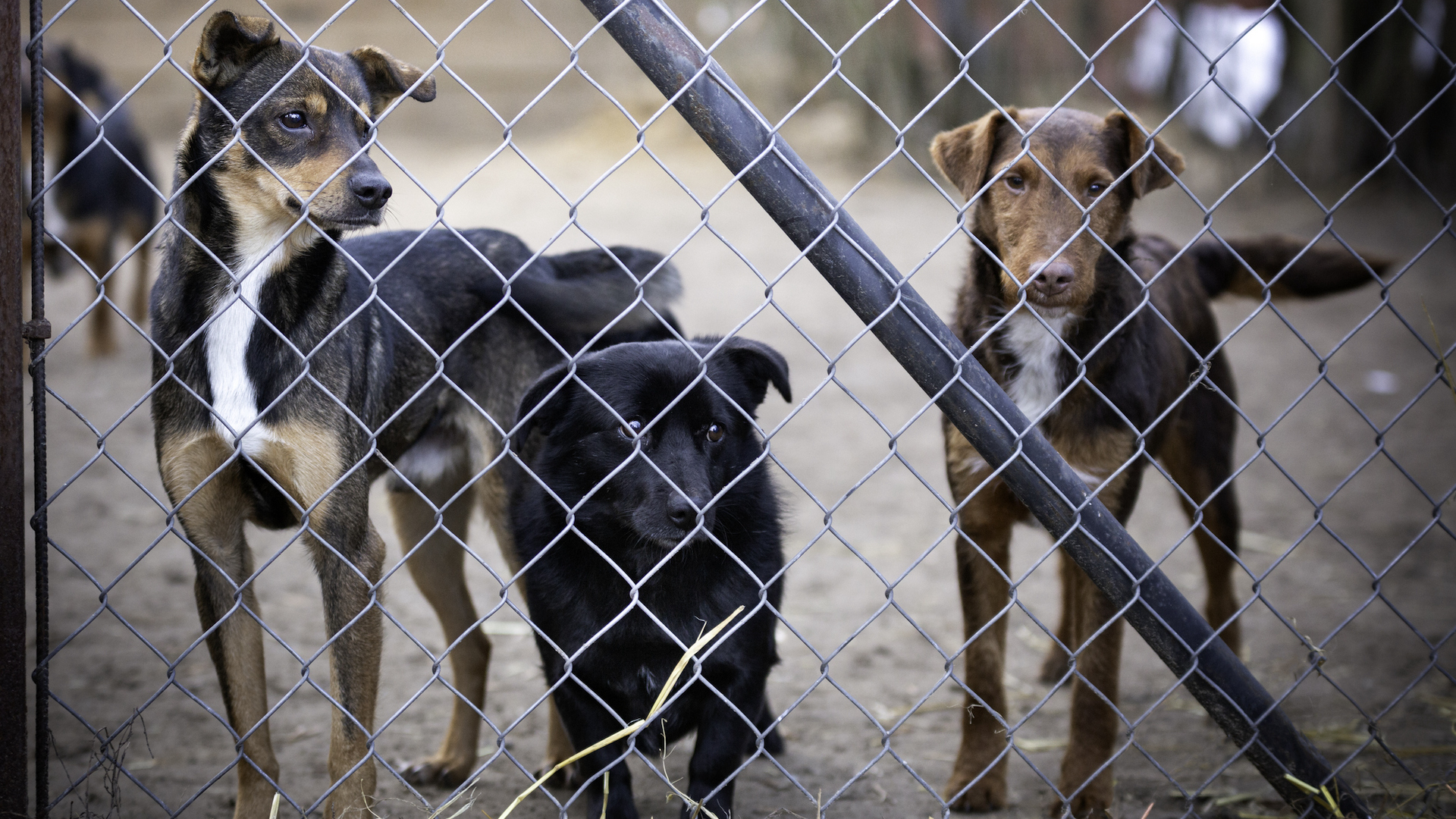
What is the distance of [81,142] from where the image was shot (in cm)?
761

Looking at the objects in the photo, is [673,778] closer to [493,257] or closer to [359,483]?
[359,483]

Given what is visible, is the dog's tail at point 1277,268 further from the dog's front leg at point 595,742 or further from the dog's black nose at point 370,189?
the dog's black nose at point 370,189

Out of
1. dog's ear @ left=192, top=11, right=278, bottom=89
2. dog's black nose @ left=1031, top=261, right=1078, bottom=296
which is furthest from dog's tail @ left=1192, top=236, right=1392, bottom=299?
dog's ear @ left=192, top=11, right=278, bottom=89

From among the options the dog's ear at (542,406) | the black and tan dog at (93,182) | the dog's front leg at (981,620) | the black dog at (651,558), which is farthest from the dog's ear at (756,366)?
the black and tan dog at (93,182)

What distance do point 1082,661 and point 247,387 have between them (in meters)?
2.44

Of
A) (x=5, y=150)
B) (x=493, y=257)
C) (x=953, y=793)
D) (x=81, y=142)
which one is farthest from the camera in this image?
(x=81, y=142)

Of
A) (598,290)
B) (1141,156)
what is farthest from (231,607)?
(1141,156)

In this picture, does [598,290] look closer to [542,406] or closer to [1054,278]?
[542,406]

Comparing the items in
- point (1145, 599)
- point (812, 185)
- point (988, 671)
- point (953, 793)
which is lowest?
point (953, 793)

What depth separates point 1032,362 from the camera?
10.5 ft

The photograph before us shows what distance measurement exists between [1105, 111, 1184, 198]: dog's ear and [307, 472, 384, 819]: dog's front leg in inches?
90.8

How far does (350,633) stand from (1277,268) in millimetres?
3413

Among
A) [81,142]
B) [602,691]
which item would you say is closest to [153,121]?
[81,142]

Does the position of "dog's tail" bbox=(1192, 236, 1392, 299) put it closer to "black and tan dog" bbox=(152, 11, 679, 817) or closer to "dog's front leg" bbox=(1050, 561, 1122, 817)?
"dog's front leg" bbox=(1050, 561, 1122, 817)
